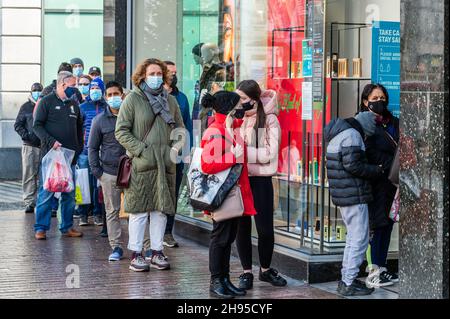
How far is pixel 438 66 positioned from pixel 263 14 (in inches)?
156

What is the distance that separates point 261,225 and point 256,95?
1130 millimetres

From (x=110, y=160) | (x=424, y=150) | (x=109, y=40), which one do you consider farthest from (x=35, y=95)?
(x=424, y=150)

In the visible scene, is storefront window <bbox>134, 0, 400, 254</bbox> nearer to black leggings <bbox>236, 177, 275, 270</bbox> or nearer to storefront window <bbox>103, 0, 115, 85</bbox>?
black leggings <bbox>236, 177, 275, 270</bbox>

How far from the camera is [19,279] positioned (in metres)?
9.09

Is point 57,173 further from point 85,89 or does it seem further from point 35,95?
point 35,95

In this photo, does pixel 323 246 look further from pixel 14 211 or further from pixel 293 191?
pixel 14 211

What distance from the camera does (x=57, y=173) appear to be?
1153 cm

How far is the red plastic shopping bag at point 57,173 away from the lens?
11.5 m

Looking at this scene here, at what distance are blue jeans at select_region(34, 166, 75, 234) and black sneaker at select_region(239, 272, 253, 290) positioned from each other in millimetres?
3709

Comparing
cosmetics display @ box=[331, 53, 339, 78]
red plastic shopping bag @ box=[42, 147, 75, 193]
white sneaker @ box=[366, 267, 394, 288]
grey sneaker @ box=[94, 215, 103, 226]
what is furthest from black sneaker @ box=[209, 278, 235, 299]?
grey sneaker @ box=[94, 215, 103, 226]

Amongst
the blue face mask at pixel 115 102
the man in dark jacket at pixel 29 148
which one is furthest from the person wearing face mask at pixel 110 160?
the man in dark jacket at pixel 29 148

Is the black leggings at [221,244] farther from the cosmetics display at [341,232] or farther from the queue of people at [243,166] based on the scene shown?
the cosmetics display at [341,232]

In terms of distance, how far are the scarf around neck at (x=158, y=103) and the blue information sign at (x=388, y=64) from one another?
1.96m

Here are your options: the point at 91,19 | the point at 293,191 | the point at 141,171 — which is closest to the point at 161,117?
the point at 141,171
